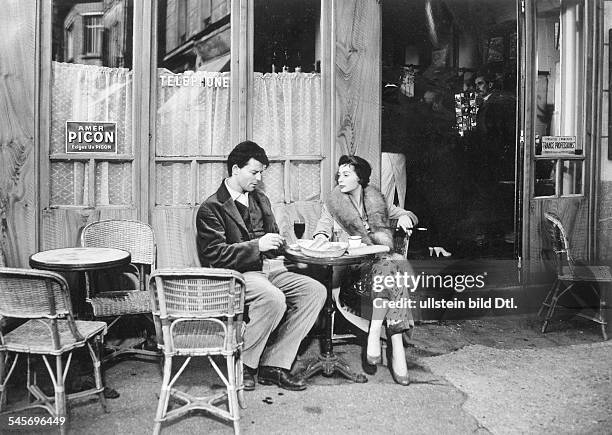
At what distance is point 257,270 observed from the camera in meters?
4.43

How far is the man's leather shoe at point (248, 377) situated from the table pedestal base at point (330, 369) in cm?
33

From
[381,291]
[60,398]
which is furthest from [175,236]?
[60,398]

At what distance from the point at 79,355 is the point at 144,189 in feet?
4.21

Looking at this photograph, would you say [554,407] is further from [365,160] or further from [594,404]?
[365,160]

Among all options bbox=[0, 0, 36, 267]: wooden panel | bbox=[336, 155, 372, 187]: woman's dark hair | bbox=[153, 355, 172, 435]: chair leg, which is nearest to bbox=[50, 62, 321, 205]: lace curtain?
bbox=[0, 0, 36, 267]: wooden panel

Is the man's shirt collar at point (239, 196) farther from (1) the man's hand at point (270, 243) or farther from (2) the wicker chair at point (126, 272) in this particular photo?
(2) the wicker chair at point (126, 272)

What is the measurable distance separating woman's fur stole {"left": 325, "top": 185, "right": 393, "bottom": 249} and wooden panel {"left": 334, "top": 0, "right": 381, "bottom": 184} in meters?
0.36

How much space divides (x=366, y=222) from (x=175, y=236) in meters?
1.43

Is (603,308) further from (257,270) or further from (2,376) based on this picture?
(2,376)

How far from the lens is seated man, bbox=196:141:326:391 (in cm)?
411

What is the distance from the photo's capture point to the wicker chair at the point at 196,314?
3.25 meters

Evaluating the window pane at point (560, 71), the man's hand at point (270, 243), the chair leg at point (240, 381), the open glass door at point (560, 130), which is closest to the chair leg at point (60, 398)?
the chair leg at point (240, 381)

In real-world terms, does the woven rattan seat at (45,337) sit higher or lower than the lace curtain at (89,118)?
lower

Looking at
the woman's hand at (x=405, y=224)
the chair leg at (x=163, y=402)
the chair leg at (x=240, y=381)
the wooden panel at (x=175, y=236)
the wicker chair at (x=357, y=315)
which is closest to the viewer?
the chair leg at (x=163, y=402)
